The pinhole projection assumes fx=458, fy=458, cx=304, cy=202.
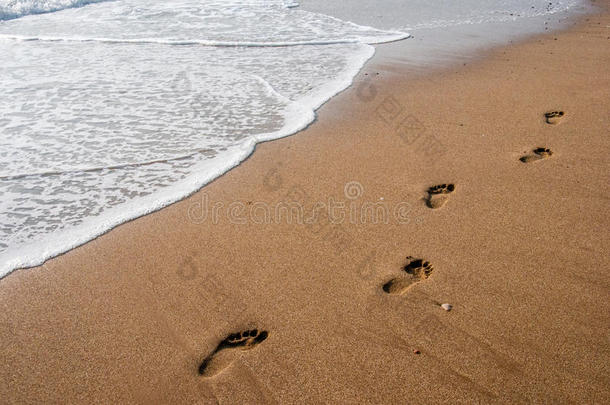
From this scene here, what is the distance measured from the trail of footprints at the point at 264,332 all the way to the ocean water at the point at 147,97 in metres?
1.56

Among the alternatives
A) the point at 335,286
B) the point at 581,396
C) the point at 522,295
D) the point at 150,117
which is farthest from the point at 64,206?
the point at 581,396

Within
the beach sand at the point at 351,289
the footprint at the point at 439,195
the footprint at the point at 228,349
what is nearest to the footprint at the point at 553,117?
the beach sand at the point at 351,289

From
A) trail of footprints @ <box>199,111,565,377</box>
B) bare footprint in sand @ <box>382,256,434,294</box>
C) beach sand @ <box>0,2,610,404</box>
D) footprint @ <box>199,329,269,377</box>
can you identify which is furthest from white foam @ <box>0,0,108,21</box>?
bare footprint in sand @ <box>382,256,434,294</box>

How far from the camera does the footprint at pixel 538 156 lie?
4031 mm

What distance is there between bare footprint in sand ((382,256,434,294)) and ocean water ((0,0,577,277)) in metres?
1.98

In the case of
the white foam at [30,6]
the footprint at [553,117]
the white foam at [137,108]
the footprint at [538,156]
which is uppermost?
the white foam at [30,6]

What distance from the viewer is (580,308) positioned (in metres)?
2.47

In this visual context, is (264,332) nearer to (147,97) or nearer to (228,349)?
(228,349)

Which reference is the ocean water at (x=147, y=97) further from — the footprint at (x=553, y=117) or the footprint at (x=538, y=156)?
the footprint at (x=553, y=117)

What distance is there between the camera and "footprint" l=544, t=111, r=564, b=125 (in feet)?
15.5

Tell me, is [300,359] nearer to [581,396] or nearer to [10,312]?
[581,396]

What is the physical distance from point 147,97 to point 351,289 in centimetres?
459

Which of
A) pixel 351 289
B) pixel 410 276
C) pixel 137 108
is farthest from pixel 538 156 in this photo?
pixel 137 108

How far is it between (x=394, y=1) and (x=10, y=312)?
511 inches
